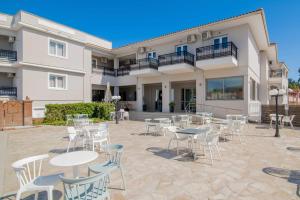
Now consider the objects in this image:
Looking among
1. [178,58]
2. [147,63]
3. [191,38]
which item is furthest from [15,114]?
[191,38]

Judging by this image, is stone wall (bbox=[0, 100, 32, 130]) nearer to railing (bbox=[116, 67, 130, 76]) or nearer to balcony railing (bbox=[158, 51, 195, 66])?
railing (bbox=[116, 67, 130, 76])

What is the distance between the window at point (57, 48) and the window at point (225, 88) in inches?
541

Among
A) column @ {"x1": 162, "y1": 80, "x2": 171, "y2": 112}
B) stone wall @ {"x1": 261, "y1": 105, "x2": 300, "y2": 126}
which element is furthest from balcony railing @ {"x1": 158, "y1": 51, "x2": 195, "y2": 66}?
stone wall @ {"x1": 261, "y1": 105, "x2": 300, "y2": 126}

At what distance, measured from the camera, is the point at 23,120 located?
13258 mm

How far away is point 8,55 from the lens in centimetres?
1534

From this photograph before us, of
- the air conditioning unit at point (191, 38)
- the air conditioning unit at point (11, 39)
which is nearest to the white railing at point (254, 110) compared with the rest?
the air conditioning unit at point (191, 38)

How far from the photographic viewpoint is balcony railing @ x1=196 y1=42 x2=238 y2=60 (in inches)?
539

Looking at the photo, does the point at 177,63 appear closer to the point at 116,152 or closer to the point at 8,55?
the point at 116,152

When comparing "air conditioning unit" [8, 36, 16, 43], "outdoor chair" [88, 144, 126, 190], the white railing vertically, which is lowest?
"outdoor chair" [88, 144, 126, 190]

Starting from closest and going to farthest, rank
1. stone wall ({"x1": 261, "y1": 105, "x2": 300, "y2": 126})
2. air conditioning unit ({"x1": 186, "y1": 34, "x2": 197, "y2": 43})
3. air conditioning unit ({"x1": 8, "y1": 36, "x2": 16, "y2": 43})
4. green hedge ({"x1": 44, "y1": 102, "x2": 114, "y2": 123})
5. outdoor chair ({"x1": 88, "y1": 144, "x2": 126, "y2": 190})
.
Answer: outdoor chair ({"x1": 88, "y1": 144, "x2": 126, "y2": 190})
stone wall ({"x1": 261, "y1": 105, "x2": 300, "y2": 126})
green hedge ({"x1": 44, "y1": 102, "x2": 114, "y2": 123})
air conditioning unit ({"x1": 8, "y1": 36, "x2": 16, "y2": 43})
air conditioning unit ({"x1": 186, "y1": 34, "x2": 197, "y2": 43})

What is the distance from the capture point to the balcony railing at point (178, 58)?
625 inches

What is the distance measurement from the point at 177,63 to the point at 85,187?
1469cm

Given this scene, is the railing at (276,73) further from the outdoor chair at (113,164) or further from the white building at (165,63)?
the outdoor chair at (113,164)

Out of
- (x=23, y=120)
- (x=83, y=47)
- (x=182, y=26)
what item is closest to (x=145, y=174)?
(x=23, y=120)
